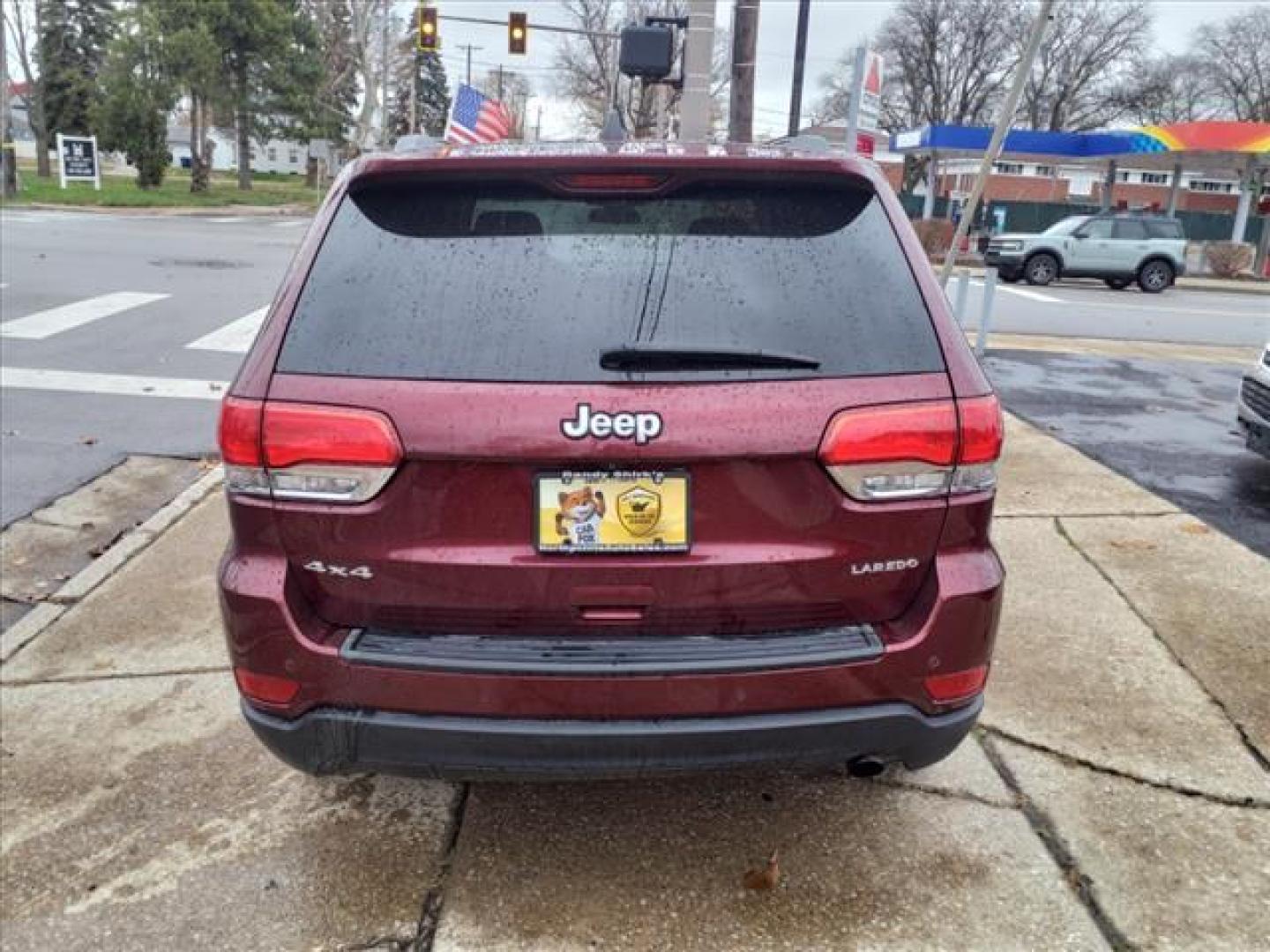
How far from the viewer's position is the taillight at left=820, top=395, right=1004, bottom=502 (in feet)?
7.34

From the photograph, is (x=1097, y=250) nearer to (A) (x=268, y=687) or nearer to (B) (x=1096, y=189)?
(A) (x=268, y=687)

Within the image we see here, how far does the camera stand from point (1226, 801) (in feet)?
10.1

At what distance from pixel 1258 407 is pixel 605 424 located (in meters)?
5.58

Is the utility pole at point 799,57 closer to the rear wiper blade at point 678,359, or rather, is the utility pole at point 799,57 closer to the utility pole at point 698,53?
the utility pole at point 698,53

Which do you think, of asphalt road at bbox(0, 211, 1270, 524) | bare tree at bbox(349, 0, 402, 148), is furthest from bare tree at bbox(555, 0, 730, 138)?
asphalt road at bbox(0, 211, 1270, 524)

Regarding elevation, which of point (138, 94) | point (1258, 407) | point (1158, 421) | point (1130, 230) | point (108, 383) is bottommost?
point (108, 383)

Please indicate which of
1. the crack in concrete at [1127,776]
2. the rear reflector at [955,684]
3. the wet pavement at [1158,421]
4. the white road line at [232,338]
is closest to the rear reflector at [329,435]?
the rear reflector at [955,684]

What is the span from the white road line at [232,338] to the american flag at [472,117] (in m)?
12.7

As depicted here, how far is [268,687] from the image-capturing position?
2373 millimetres

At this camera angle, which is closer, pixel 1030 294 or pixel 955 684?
pixel 955 684

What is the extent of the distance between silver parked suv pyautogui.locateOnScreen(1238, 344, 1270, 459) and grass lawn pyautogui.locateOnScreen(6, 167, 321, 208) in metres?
32.7

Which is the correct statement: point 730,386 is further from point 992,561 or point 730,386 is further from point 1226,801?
point 1226,801

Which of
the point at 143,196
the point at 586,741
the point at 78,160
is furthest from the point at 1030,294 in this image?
the point at 78,160

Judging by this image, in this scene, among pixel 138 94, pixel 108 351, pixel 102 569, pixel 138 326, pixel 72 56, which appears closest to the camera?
pixel 102 569
